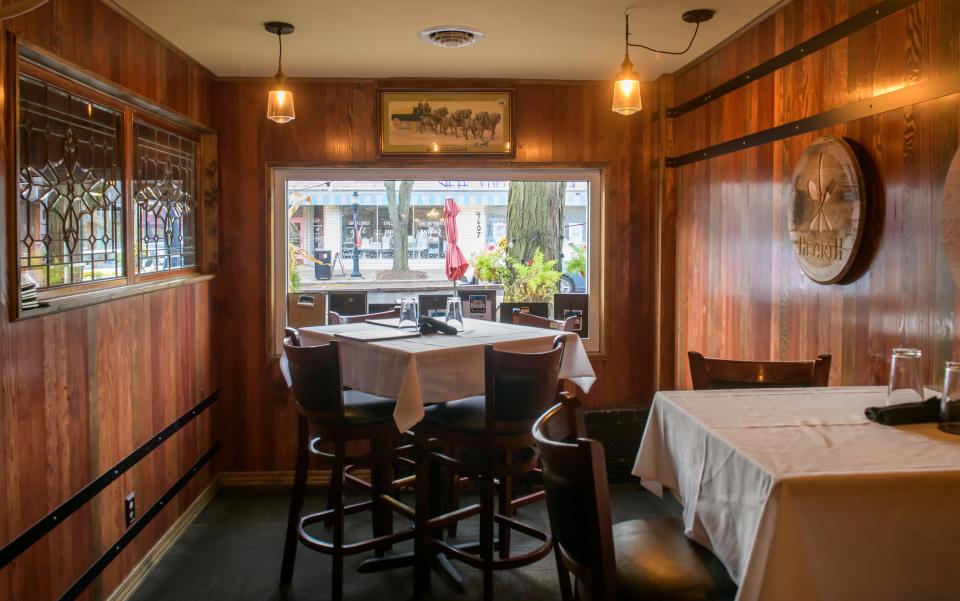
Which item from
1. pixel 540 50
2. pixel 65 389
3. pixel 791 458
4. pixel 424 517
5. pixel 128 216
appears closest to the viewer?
pixel 791 458

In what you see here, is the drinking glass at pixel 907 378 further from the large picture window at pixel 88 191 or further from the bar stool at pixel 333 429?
the large picture window at pixel 88 191

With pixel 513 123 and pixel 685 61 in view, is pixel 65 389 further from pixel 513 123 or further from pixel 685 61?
pixel 685 61

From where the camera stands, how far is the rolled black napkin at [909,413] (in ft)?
6.36

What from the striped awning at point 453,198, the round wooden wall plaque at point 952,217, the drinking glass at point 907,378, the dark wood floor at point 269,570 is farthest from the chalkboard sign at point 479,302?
the drinking glass at point 907,378

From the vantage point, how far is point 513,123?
4.65m

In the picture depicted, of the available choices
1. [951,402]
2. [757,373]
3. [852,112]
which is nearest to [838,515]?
[951,402]

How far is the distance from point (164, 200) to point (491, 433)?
2.08 meters

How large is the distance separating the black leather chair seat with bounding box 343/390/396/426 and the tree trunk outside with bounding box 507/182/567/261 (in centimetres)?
183

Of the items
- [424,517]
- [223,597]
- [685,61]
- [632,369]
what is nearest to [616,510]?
[632,369]

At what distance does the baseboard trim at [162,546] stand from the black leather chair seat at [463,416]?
1.39m

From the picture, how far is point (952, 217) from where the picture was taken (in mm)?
2271

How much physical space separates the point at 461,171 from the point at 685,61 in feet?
4.53

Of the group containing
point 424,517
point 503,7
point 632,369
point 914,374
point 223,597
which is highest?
point 503,7

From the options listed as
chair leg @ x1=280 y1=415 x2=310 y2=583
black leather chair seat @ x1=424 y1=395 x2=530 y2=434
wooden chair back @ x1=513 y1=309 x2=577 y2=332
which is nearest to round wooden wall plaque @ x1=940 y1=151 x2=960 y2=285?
black leather chair seat @ x1=424 y1=395 x2=530 y2=434
